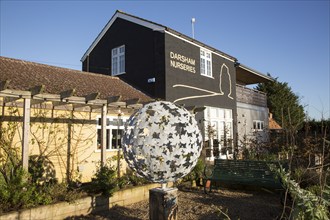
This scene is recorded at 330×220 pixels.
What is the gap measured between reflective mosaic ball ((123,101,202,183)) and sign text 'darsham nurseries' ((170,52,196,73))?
9657 mm

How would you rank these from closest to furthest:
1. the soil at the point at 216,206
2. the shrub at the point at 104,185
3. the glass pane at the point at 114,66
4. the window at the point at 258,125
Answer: the soil at the point at 216,206 → the shrub at the point at 104,185 → the glass pane at the point at 114,66 → the window at the point at 258,125

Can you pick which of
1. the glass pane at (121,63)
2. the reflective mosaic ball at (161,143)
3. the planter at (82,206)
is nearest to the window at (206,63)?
the glass pane at (121,63)

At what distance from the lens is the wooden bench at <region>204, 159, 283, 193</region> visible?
734 cm

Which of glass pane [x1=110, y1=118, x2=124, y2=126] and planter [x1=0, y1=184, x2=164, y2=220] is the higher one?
glass pane [x1=110, y1=118, x2=124, y2=126]

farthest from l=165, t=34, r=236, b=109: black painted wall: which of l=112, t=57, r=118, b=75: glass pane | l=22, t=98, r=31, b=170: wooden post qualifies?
l=22, t=98, r=31, b=170: wooden post

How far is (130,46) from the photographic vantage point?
563 inches

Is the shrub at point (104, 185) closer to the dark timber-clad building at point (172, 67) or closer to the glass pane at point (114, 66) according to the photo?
the dark timber-clad building at point (172, 67)

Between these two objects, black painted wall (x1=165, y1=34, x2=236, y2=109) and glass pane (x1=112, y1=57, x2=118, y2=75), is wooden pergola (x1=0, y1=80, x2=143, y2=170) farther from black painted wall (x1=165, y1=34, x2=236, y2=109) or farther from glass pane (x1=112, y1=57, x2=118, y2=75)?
glass pane (x1=112, y1=57, x2=118, y2=75)

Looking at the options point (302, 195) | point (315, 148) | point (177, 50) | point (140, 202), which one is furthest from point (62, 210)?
point (177, 50)

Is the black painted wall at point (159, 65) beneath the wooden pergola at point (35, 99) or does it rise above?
above

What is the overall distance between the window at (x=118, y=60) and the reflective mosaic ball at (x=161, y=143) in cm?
1126

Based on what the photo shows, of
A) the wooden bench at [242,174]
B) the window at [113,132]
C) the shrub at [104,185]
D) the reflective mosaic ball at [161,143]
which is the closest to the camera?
the reflective mosaic ball at [161,143]

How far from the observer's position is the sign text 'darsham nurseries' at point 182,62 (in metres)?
13.3

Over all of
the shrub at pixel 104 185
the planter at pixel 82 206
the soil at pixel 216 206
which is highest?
the shrub at pixel 104 185
